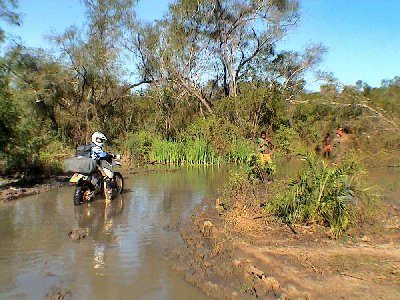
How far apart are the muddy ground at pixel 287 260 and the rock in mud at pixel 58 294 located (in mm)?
1516

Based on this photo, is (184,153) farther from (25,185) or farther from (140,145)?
(25,185)

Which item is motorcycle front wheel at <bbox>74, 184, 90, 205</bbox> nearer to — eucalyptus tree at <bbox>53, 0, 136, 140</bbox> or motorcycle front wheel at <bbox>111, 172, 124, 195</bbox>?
motorcycle front wheel at <bbox>111, 172, 124, 195</bbox>

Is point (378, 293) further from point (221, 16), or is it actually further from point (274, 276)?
point (221, 16)

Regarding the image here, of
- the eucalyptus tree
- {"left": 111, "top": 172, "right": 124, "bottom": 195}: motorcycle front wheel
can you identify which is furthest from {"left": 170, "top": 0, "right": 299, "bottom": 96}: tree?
{"left": 111, "top": 172, "right": 124, "bottom": 195}: motorcycle front wheel

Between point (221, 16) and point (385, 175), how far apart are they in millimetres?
18765

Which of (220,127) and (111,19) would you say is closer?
(220,127)

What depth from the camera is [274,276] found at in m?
5.54

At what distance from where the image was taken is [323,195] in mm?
7555

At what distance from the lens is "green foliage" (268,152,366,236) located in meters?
7.39

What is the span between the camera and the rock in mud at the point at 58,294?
5.27 m

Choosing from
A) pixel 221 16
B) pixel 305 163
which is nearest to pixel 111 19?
pixel 221 16

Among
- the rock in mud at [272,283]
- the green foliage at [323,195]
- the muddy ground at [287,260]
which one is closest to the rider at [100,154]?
the muddy ground at [287,260]

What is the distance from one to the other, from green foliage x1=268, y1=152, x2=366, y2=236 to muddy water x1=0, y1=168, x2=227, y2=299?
85.7 inches

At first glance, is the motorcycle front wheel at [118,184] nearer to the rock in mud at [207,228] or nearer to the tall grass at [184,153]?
the rock in mud at [207,228]
